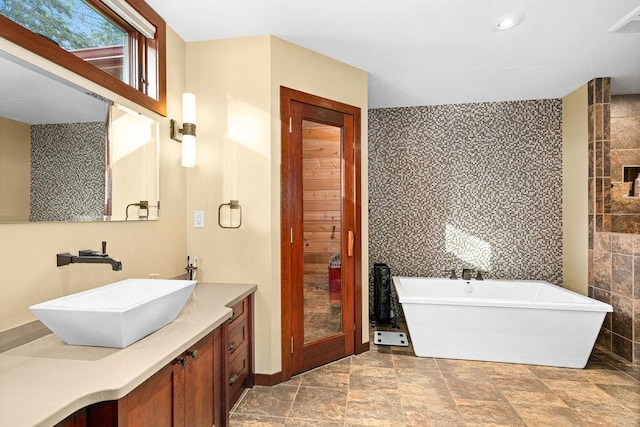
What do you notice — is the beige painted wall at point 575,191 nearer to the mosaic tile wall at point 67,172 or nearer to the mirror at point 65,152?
the mirror at point 65,152

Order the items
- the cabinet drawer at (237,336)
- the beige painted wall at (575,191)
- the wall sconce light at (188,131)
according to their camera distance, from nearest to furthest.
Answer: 1. the cabinet drawer at (237,336)
2. the wall sconce light at (188,131)
3. the beige painted wall at (575,191)

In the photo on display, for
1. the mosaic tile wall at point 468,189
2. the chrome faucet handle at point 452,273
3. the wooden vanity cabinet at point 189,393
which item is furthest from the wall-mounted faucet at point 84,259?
the chrome faucet handle at point 452,273

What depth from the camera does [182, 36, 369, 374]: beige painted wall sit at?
2.42 metres

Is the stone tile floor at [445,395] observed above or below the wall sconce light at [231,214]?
below

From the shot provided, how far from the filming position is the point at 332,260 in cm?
282

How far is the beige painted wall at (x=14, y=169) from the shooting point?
1230mm

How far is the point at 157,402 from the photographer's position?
1.18 metres

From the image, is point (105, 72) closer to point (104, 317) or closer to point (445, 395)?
point (104, 317)

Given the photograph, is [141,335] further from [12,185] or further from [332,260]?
[332,260]

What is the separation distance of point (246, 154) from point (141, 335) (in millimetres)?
1484

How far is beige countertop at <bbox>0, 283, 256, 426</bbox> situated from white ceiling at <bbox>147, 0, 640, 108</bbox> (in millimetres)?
1983

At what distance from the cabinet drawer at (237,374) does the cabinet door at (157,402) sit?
722 mm

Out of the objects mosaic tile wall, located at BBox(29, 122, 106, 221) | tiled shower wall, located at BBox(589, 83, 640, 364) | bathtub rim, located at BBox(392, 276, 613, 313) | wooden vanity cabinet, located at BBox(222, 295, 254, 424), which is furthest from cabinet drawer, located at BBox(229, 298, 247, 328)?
tiled shower wall, located at BBox(589, 83, 640, 364)

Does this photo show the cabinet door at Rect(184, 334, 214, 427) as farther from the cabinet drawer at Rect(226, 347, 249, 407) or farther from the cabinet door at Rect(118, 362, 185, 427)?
the cabinet drawer at Rect(226, 347, 249, 407)
